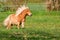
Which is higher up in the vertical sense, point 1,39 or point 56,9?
point 1,39

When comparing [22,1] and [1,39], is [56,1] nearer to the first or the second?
[22,1]

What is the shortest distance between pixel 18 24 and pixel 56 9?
12419 millimetres

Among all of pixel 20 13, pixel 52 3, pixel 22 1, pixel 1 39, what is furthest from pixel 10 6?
pixel 1 39

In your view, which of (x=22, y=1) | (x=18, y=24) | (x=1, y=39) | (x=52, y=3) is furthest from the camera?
(x=22, y=1)

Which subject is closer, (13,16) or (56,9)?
(13,16)

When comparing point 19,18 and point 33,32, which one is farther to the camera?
point 19,18

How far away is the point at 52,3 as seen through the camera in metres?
23.9

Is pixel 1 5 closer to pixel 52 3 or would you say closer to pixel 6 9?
pixel 6 9

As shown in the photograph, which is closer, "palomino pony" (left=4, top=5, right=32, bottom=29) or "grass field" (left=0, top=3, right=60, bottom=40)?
"grass field" (left=0, top=3, right=60, bottom=40)

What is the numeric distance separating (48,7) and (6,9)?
12.1ft

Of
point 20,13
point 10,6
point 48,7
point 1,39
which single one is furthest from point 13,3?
point 1,39

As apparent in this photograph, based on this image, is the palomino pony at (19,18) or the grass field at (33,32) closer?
the grass field at (33,32)

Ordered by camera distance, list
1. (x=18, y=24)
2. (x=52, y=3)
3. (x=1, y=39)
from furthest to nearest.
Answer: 1. (x=52, y=3)
2. (x=18, y=24)
3. (x=1, y=39)

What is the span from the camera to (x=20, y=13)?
1238cm
